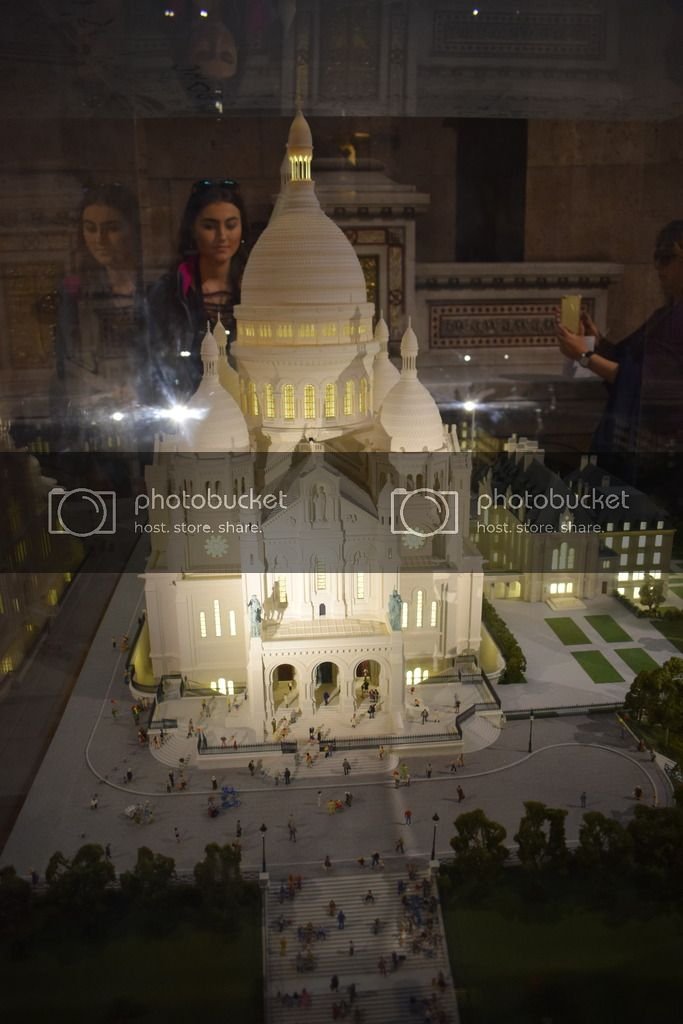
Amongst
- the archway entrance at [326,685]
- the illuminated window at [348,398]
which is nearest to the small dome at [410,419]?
the illuminated window at [348,398]

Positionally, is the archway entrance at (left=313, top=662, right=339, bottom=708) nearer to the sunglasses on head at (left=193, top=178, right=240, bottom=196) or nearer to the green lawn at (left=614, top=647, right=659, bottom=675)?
the green lawn at (left=614, top=647, right=659, bottom=675)

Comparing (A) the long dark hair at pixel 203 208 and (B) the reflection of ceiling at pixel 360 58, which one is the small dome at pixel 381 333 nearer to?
(A) the long dark hair at pixel 203 208

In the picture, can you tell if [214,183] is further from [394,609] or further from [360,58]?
[394,609]

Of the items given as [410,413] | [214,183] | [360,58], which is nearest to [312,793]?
[410,413]

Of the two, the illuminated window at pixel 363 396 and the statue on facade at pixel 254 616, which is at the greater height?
the illuminated window at pixel 363 396

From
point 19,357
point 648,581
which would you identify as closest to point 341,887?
point 19,357
